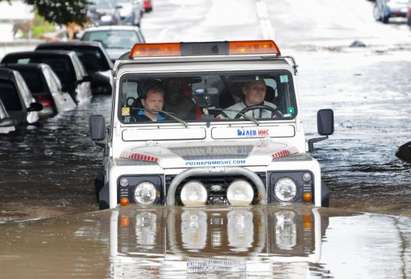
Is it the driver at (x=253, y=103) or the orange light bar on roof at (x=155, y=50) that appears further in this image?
the orange light bar on roof at (x=155, y=50)

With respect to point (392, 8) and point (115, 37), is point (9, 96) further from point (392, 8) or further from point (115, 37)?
point (392, 8)

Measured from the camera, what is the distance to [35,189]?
1692 centimetres

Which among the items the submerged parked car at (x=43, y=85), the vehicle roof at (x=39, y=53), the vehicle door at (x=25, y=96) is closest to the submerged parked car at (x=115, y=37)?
the vehicle roof at (x=39, y=53)

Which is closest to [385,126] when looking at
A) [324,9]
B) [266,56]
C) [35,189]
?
[35,189]

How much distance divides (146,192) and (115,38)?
2592 cm

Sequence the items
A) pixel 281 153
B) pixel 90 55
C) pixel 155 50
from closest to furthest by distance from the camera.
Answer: pixel 281 153, pixel 155 50, pixel 90 55

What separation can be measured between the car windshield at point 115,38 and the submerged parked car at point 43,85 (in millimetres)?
10222

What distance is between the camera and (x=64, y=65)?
93.7ft

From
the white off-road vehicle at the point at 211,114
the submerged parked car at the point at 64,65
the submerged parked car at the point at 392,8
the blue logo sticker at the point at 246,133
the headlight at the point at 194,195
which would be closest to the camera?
the headlight at the point at 194,195

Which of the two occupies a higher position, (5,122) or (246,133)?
(246,133)

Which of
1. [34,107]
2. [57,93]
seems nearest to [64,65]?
[57,93]

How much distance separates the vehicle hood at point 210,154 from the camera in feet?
35.6

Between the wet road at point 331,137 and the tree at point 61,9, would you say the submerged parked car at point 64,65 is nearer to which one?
the wet road at point 331,137

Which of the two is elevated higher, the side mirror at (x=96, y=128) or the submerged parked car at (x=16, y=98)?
the side mirror at (x=96, y=128)
